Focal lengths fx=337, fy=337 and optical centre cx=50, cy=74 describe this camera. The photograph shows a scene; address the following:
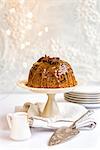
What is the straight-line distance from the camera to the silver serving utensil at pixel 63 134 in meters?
0.93

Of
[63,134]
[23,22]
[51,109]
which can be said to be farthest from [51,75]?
[23,22]

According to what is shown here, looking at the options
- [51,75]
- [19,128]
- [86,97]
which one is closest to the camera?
[19,128]

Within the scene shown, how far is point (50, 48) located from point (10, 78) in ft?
0.80

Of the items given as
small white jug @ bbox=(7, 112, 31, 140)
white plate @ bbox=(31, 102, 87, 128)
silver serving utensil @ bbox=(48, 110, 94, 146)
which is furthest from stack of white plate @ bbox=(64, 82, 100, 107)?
small white jug @ bbox=(7, 112, 31, 140)

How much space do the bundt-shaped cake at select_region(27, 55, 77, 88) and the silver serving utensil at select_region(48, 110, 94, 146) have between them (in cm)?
14

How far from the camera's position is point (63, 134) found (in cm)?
97

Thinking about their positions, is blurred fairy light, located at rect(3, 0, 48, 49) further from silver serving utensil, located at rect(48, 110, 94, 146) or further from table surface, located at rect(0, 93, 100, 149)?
silver serving utensil, located at rect(48, 110, 94, 146)

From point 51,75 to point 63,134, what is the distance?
0.71 feet

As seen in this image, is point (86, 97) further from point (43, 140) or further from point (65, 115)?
point (43, 140)

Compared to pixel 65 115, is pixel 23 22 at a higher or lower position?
higher

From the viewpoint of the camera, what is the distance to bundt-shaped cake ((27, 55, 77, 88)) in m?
1.09

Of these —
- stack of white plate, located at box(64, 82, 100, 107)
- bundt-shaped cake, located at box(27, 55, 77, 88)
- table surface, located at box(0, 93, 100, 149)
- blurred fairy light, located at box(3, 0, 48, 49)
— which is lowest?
table surface, located at box(0, 93, 100, 149)

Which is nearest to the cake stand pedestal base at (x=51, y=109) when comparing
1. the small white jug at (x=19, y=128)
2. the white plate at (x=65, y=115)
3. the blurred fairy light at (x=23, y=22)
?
the white plate at (x=65, y=115)

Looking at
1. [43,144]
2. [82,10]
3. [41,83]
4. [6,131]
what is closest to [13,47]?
[82,10]
